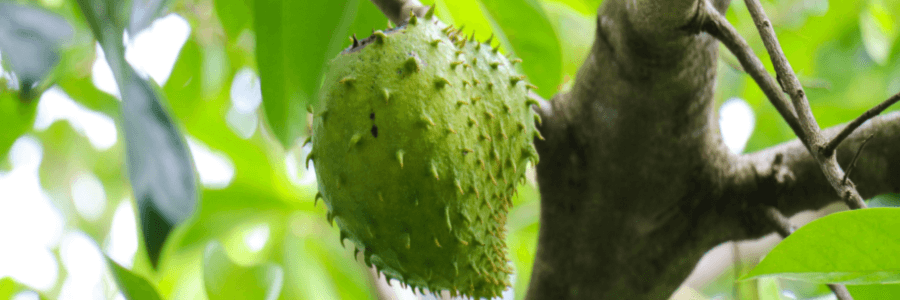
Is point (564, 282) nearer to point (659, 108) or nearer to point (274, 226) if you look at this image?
point (659, 108)

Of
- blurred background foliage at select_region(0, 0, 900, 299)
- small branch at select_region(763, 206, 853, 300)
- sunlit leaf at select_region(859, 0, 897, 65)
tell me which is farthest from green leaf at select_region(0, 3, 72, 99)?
sunlit leaf at select_region(859, 0, 897, 65)

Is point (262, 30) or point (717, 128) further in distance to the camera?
point (717, 128)

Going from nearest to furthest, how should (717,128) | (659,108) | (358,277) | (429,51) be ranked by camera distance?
(429,51) → (659,108) → (717,128) → (358,277)

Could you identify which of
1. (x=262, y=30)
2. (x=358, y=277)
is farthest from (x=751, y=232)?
(x=358, y=277)

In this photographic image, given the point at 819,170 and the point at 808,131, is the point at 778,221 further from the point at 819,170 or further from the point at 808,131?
the point at 808,131

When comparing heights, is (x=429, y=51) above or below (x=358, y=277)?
above

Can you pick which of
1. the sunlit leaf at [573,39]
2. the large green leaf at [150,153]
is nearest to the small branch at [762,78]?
the large green leaf at [150,153]

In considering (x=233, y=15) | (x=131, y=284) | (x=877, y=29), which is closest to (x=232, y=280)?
(x=233, y=15)
